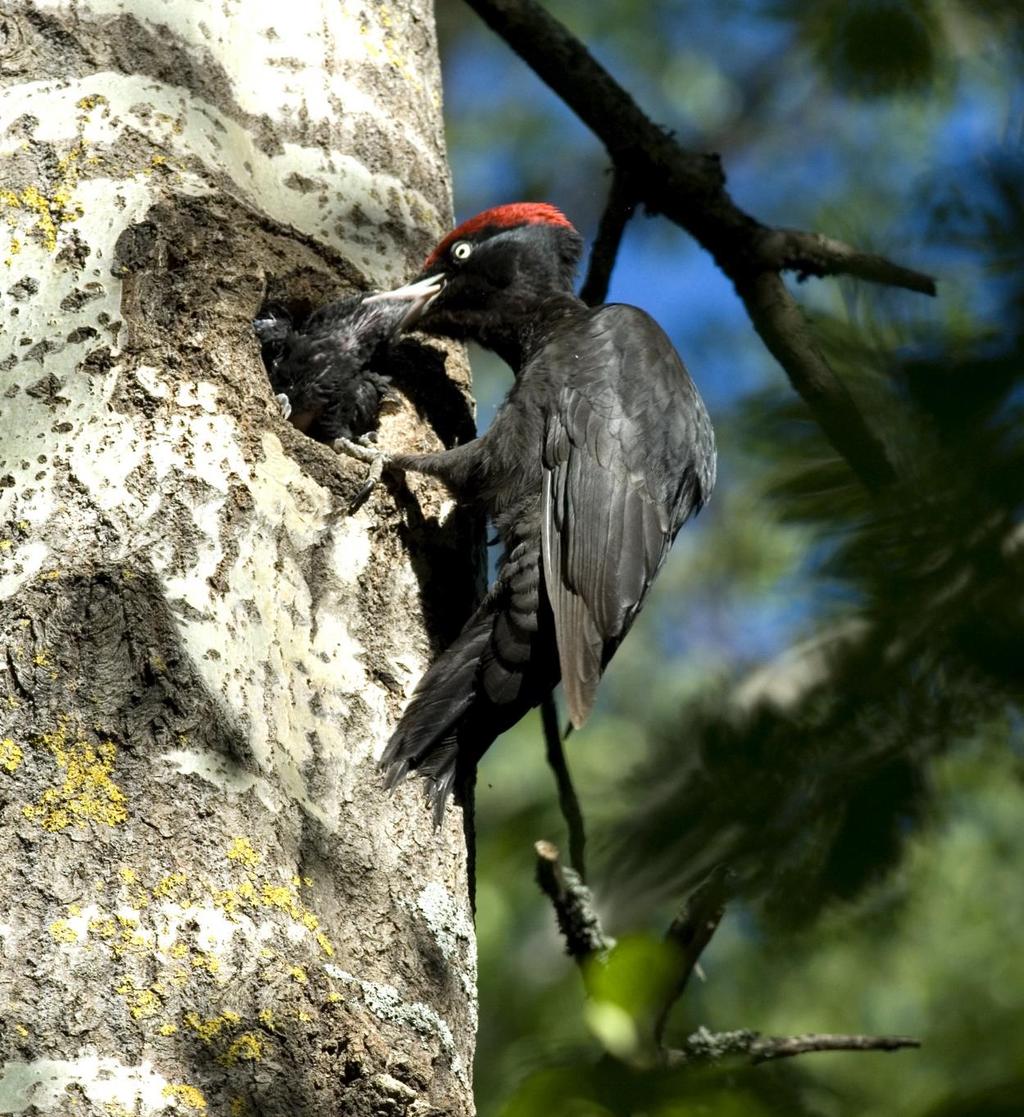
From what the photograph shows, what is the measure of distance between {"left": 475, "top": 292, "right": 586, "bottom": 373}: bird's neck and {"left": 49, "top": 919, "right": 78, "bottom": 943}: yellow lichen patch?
2598 mm

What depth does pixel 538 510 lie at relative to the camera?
11.8 feet

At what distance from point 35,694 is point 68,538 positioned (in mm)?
290

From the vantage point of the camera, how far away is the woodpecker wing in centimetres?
334

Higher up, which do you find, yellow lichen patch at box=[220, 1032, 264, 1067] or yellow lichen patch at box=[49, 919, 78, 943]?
yellow lichen patch at box=[49, 919, 78, 943]

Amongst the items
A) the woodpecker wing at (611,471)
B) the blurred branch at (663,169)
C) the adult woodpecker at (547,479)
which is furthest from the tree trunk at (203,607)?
the blurred branch at (663,169)

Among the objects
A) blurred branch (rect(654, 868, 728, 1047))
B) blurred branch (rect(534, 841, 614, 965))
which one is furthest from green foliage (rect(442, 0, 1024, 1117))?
blurred branch (rect(534, 841, 614, 965))

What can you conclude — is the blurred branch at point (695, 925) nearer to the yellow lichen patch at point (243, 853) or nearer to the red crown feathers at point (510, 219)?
the yellow lichen patch at point (243, 853)

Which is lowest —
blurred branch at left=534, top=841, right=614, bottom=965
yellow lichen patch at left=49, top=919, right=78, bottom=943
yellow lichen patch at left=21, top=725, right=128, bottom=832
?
yellow lichen patch at left=49, top=919, right=78, bottom=943

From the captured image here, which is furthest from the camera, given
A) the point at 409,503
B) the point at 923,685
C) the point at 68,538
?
the point at 409,503

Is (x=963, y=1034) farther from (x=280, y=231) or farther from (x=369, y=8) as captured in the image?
(x=369, y=8)

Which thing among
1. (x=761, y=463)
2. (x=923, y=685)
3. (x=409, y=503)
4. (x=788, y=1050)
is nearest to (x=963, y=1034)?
(x=923, y=685)

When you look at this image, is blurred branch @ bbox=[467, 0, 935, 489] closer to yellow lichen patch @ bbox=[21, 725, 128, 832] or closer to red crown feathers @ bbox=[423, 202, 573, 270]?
red crown feathers @ bbox=[423, 202, 573, 270]

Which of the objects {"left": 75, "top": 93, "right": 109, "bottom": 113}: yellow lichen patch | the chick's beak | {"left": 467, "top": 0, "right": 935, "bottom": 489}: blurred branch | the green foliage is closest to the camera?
the green foliage

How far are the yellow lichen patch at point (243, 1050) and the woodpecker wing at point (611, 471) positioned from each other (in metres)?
1.27
